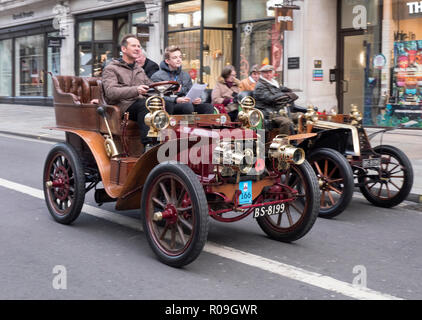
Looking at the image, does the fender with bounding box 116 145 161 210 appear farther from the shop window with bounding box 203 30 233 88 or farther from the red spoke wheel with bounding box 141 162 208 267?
the shop window with bounding box 203 30 233 88

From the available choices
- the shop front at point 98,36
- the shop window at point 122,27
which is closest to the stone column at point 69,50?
the shop front at point 98,36

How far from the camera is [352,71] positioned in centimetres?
1630

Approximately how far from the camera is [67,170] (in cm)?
634

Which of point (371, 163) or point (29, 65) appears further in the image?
point (29, 65)

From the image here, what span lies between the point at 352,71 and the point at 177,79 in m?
10.7

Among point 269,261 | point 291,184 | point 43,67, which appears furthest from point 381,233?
point 43,67

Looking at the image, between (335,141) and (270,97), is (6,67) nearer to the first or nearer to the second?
(270,97)

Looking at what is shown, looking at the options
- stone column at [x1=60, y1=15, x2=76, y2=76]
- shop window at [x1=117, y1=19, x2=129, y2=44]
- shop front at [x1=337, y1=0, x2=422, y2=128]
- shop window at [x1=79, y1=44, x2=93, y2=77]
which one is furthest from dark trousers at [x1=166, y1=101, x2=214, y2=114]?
stone column at [x1=60, y1=15, x2=76, y2=76]

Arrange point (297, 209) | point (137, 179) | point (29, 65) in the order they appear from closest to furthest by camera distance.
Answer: point (137, 179)
point (297, 209)
point (29, 65)

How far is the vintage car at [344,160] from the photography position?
22.9 ft

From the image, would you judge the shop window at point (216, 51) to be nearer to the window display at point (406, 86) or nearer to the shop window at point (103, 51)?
the window display at point (406, 86)

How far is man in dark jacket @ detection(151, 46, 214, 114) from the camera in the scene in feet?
19.8

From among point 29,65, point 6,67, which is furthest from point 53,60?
point 6,67
